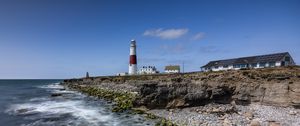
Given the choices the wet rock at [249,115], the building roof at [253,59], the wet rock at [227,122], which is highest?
the building roof at [253,59]

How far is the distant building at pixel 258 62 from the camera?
47.4 metres

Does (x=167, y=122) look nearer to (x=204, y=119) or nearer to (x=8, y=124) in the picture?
→ (x=204, y=119)

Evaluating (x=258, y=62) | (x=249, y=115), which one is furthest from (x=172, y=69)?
(x=249, y=115)

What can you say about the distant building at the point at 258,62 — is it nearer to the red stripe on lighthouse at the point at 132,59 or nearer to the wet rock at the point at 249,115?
the red stripe on lighthouse at the point at 132,59

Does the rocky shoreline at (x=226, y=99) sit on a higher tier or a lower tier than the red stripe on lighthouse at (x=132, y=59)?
lower

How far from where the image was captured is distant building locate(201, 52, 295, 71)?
47444 millimetres

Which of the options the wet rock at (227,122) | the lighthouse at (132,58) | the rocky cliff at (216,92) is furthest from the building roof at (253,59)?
the wet rock at (227,122)

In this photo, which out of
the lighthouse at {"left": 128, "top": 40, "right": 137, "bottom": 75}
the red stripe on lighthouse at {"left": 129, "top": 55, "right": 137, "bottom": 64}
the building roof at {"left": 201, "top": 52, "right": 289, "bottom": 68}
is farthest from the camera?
the red stripe on lighthouse at {"left": 129, "top": 55, "right": 137, "bottom": 64}

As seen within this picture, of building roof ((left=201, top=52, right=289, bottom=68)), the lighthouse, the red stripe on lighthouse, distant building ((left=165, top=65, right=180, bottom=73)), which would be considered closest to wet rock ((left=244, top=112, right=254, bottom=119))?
building roof ((left=201, top=52, right=289, bottom=68))

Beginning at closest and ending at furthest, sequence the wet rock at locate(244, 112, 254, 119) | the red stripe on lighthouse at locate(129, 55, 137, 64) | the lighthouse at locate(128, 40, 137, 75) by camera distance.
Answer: the wet rock at locate(244, 112, 254, 119) < the lighthouse at locate(128, 40, 137, 75) < the red stripe on lighthouse at locate(129, 55, 137, 64)

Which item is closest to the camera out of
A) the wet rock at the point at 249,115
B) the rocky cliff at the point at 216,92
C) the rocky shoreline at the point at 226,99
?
the wet rock at the point at 249,115

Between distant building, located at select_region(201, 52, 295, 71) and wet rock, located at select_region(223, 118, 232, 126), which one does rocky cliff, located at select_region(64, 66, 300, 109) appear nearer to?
wet rock, located at select_region(223, 118, 232, 126)

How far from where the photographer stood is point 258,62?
2010 inches

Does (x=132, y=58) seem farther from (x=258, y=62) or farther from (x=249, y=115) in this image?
(x=249, y=115)
